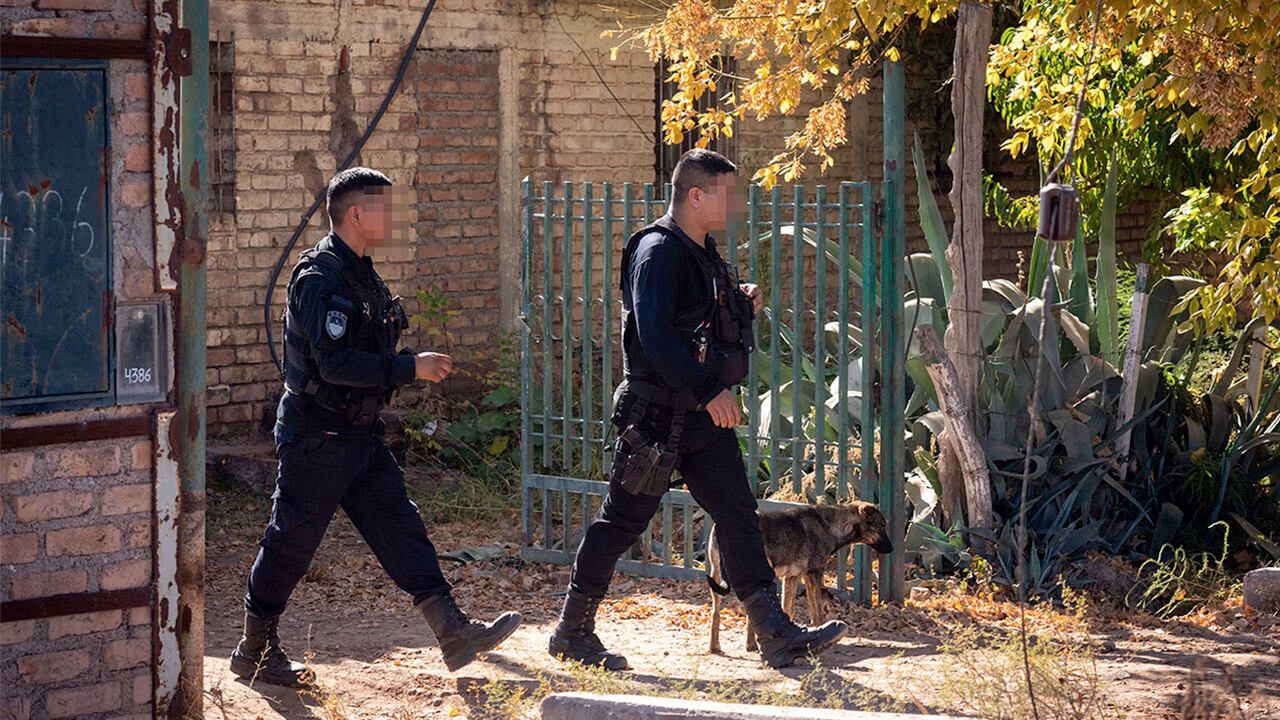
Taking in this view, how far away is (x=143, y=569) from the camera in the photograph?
411 centimetres

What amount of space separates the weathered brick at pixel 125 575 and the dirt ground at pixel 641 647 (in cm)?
48

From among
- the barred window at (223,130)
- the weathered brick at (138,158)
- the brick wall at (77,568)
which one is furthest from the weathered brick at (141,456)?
the barred window at (223,130)

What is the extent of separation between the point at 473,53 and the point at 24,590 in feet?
19.8

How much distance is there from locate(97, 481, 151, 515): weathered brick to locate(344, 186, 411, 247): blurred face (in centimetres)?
99

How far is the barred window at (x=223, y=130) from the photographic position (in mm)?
8383

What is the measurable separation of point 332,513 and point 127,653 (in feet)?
2.70

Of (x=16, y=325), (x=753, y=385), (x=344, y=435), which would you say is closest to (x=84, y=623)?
(x=16, y=325)

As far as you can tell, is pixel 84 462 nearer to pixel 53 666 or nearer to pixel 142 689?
pixel 53 666

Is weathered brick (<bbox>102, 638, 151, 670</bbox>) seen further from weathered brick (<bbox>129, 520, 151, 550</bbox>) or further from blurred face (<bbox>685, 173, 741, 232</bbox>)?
blurred face (<bbox>685, 173, 741, 232</bbox>)

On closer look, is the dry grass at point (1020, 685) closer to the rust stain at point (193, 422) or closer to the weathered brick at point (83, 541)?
the rust stain at point (193, 422)

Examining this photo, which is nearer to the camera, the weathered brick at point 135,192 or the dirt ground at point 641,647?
the weathered brick at point 135,192

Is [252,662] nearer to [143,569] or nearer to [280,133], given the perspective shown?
[143,569]

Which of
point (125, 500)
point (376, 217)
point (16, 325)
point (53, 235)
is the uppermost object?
point (376, 217)

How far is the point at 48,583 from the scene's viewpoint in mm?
3924
